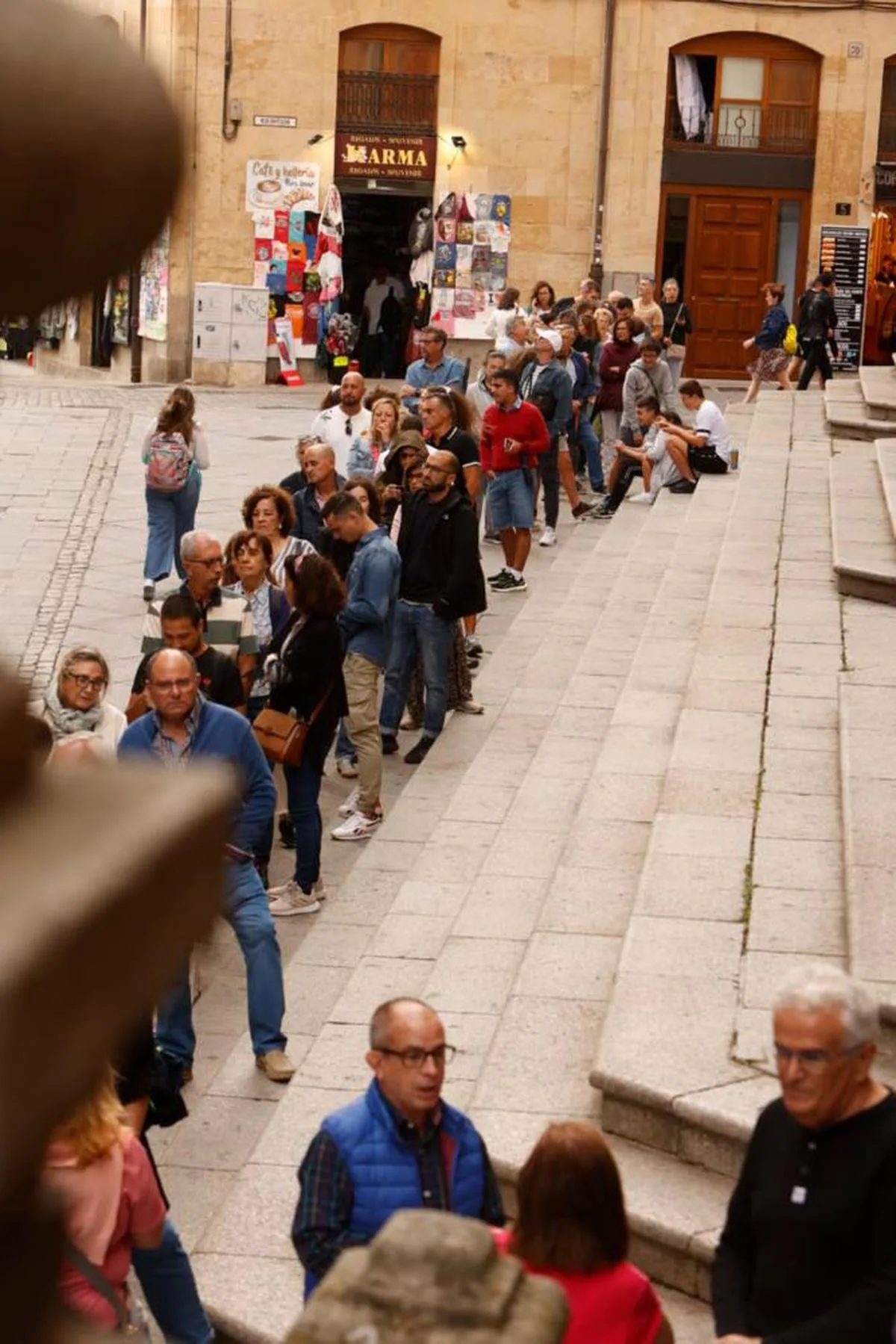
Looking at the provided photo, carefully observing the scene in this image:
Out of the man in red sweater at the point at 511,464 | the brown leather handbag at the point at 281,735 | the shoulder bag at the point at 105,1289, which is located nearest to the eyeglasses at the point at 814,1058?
the shoulder bag at the point at 105,1289

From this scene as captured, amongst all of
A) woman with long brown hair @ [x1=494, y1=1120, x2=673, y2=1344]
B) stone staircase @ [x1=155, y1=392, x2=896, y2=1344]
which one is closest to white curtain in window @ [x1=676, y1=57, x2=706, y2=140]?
stone staircase @ [x1=155, y1=392, x2=896, y2=1344]

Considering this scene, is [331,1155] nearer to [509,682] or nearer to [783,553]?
[509,682]

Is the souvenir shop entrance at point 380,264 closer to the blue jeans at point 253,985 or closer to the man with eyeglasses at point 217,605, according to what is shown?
the man with eyeglasses at point 217,605

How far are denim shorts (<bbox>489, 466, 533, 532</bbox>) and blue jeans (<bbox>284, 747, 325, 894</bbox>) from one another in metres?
6.36

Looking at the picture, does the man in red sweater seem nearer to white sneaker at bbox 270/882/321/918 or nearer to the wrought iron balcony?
white sneaker at bbox 270/882/321/918

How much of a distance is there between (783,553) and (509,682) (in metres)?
2.38

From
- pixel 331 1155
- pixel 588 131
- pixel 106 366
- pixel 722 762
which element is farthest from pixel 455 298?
pixel 331 1155

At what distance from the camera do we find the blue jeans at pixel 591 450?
20.7 metres

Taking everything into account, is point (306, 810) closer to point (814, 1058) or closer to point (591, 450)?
point (814, 1058)

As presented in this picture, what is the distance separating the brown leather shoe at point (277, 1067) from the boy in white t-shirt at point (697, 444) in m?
11.4

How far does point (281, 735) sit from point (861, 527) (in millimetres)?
6607

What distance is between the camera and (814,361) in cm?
2725

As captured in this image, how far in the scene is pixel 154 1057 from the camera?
6836mm

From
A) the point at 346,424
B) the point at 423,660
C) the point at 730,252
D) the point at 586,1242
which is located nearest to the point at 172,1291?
the point at 586,1242
